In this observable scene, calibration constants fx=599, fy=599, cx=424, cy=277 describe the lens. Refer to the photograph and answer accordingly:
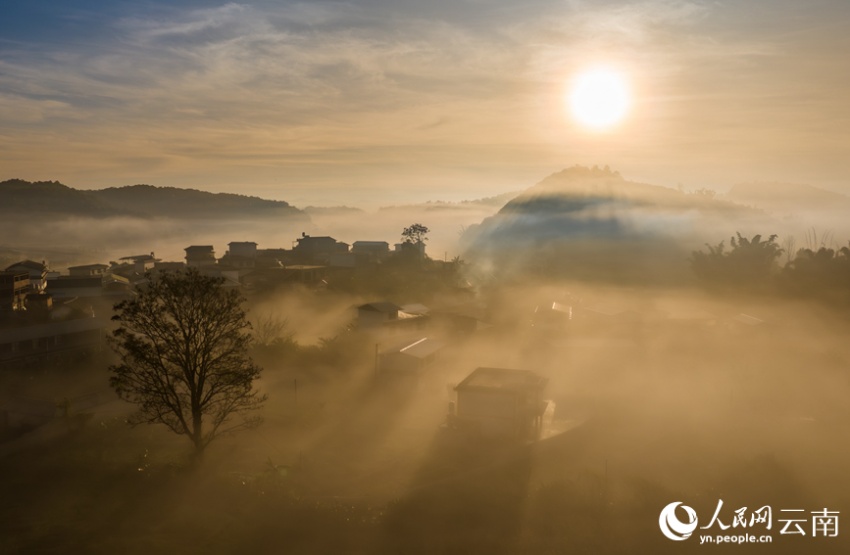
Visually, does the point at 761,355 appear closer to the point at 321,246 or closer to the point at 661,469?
the point at 661,469

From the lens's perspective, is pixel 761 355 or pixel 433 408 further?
pixel 761 355

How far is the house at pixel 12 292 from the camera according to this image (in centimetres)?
2766

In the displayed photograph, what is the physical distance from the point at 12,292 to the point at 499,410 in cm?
2472

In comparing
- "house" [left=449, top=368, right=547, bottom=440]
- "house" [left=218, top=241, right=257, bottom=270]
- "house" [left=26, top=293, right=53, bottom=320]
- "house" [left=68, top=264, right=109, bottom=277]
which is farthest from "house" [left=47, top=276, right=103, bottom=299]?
"house" [left=449, top=368, right=547, bottom=440]

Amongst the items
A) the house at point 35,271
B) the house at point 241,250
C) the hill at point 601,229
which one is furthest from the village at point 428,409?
the hill at point 601,229

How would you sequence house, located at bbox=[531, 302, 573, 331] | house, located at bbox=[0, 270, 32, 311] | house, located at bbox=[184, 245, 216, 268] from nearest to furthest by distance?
house, located at bbox=[0, 270, 32, 311], house, located at bbox=[531, 302, 573, 331], house, located at bbox=[184, 245, 216, 268]

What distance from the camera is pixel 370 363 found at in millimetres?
23469

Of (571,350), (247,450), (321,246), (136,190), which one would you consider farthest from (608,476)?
(136,190)

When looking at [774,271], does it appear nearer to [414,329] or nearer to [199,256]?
[414,329]

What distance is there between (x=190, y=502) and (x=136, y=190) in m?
→ 170

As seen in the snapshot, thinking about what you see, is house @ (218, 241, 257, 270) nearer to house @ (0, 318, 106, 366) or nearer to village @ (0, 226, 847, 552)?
village @ (0, 226, 847, 552)

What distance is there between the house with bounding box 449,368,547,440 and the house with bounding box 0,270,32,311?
21705 millimetres

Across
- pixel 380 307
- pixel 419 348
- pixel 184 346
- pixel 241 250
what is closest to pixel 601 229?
pixel 241 250

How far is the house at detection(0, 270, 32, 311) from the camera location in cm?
2766
